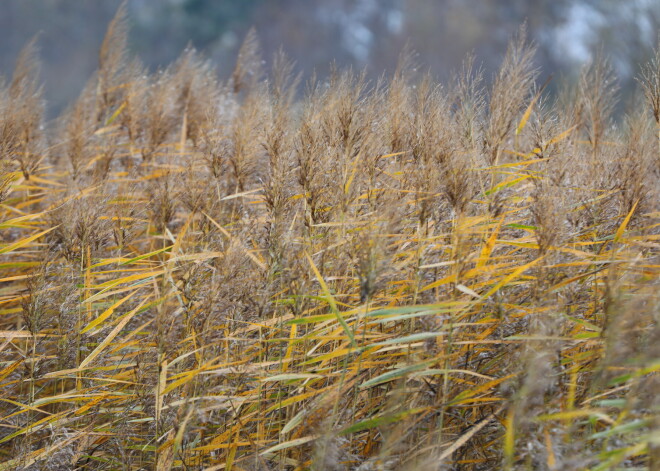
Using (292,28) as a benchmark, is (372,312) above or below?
below

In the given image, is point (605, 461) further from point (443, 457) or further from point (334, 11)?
point (334, 11)

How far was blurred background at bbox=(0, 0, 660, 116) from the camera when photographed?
18.7 metres

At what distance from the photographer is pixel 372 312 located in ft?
5.95

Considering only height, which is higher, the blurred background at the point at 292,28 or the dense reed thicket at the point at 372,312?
the blurred background at the point at 292,28

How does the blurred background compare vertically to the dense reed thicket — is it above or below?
above

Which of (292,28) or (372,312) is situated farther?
(292,28)

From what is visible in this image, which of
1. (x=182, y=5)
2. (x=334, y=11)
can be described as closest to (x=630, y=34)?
(x=334, y=11)

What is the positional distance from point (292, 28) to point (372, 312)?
73.9ft

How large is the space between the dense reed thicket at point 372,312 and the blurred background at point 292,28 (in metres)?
16.3

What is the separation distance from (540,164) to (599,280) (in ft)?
2.27

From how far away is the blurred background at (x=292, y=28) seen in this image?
18703 mm

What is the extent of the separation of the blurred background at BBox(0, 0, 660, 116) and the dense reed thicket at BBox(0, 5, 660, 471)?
16.3 m

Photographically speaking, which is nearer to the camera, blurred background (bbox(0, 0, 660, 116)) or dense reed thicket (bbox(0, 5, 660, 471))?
dense reed thicket (bbox(0, 5, 660, 471))

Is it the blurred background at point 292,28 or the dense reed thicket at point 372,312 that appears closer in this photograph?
the dense reed thicket at point 372,312
